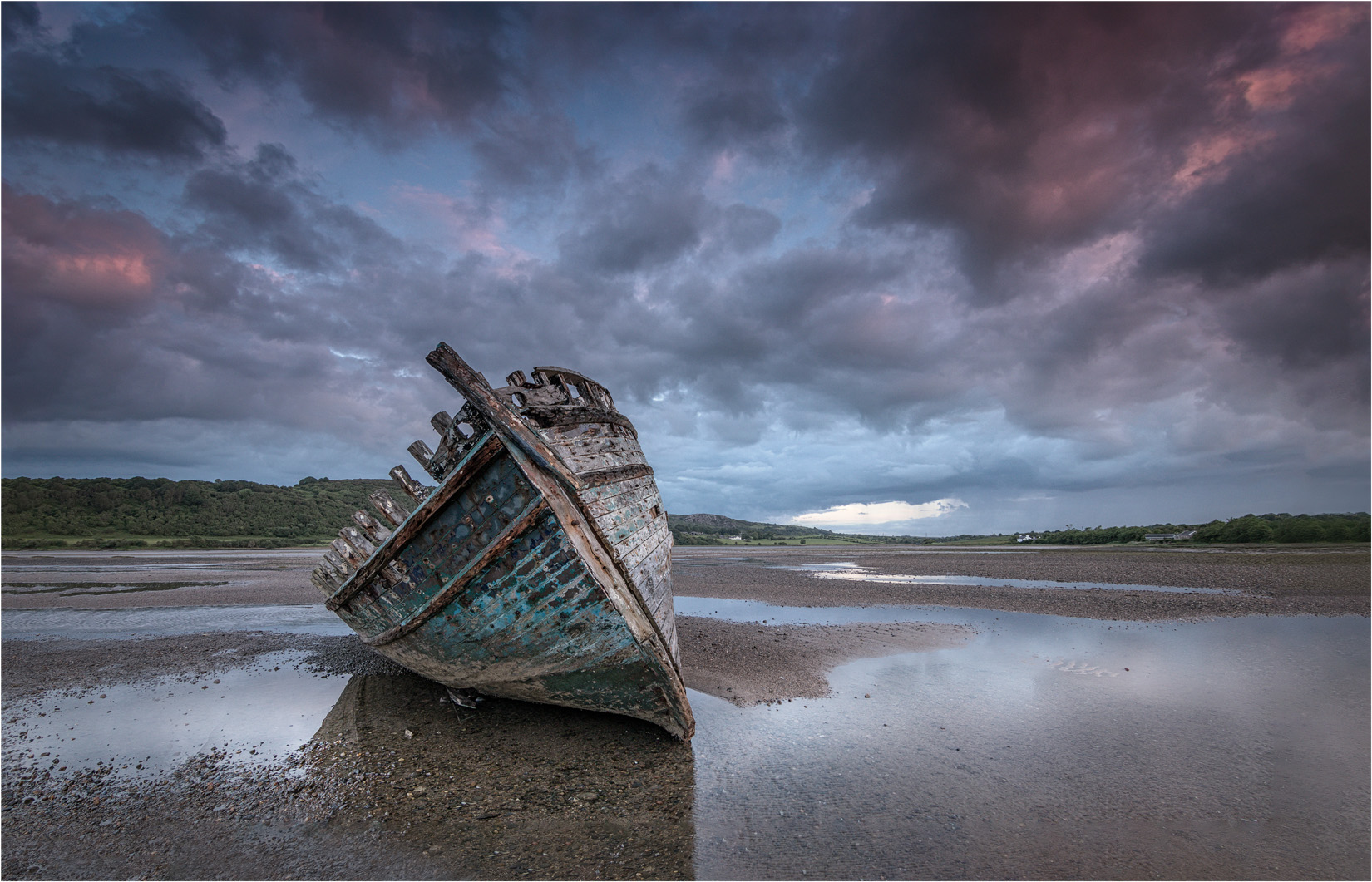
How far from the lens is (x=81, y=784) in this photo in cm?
519

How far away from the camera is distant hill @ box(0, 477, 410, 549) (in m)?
54.2

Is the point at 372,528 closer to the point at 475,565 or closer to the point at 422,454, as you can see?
the point at 422,454

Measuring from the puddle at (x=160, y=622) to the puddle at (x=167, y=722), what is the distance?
4.59m

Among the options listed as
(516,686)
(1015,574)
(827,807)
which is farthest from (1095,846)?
(1015,574)

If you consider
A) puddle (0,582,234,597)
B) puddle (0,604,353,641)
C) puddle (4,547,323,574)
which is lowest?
puddle (4,547,323,574)

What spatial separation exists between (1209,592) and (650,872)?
21630mm

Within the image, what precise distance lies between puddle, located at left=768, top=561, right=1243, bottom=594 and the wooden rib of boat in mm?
19498

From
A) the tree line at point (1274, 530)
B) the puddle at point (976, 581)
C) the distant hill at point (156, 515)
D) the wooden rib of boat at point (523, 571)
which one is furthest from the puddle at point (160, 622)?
the tree line at point (1274, 530)

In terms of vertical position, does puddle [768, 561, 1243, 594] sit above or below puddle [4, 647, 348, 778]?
below

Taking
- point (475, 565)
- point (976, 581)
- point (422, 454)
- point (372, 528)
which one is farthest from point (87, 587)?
point (976, 581)

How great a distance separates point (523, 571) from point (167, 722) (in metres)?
5.54

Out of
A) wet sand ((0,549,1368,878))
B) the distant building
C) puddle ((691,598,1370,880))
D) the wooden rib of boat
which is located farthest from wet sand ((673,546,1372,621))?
the distant building

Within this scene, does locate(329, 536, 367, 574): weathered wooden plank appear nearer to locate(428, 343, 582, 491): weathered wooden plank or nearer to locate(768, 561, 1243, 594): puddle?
locate(428, 343, 582, 491): weathered wooden plank

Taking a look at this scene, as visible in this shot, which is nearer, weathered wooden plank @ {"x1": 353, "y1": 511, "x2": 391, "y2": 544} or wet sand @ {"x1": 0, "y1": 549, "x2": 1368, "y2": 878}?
wet sand @ {"x1": 0, "y1": 549, "x2": 1368, "y2": 878}
